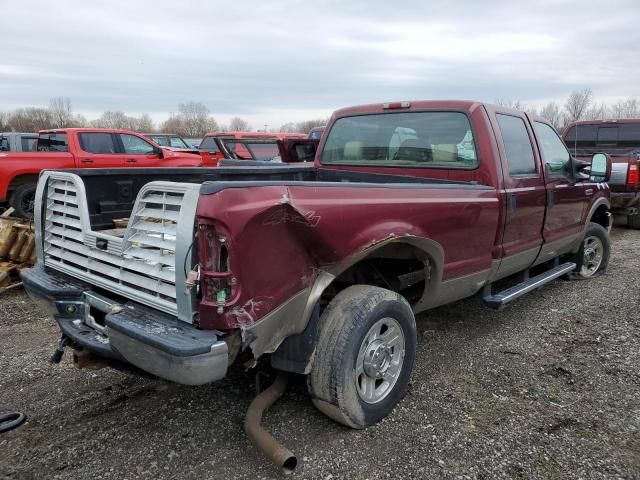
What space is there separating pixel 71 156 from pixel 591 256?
30.4 ft

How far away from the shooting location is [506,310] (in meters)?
5.07

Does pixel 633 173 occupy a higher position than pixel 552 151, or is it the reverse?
pixel 552 151

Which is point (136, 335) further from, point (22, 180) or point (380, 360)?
point (22, 180)

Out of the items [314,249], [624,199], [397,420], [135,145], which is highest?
[135,145]

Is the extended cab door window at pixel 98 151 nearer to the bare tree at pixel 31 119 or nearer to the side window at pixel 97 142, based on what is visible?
the side window at pixel 97 142

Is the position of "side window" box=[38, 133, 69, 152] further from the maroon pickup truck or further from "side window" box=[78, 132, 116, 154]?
the maroon pickup truck

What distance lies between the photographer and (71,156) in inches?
398

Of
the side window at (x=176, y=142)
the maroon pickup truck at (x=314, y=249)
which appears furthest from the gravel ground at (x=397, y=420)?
the side window at (x=176, y=142)

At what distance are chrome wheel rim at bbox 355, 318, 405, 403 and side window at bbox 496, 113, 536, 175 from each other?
70.8 inches

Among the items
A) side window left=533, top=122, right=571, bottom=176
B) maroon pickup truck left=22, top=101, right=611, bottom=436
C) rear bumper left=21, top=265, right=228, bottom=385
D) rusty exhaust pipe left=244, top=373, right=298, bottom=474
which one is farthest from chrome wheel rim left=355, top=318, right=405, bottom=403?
side window left=533, top=122, right=571, bottom=176

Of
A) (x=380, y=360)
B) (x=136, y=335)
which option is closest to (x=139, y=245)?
(x=136, y=335)

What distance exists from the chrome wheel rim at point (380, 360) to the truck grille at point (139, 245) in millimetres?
1091

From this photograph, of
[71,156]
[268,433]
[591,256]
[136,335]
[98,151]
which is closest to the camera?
[136,335]

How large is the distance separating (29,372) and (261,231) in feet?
8.40
